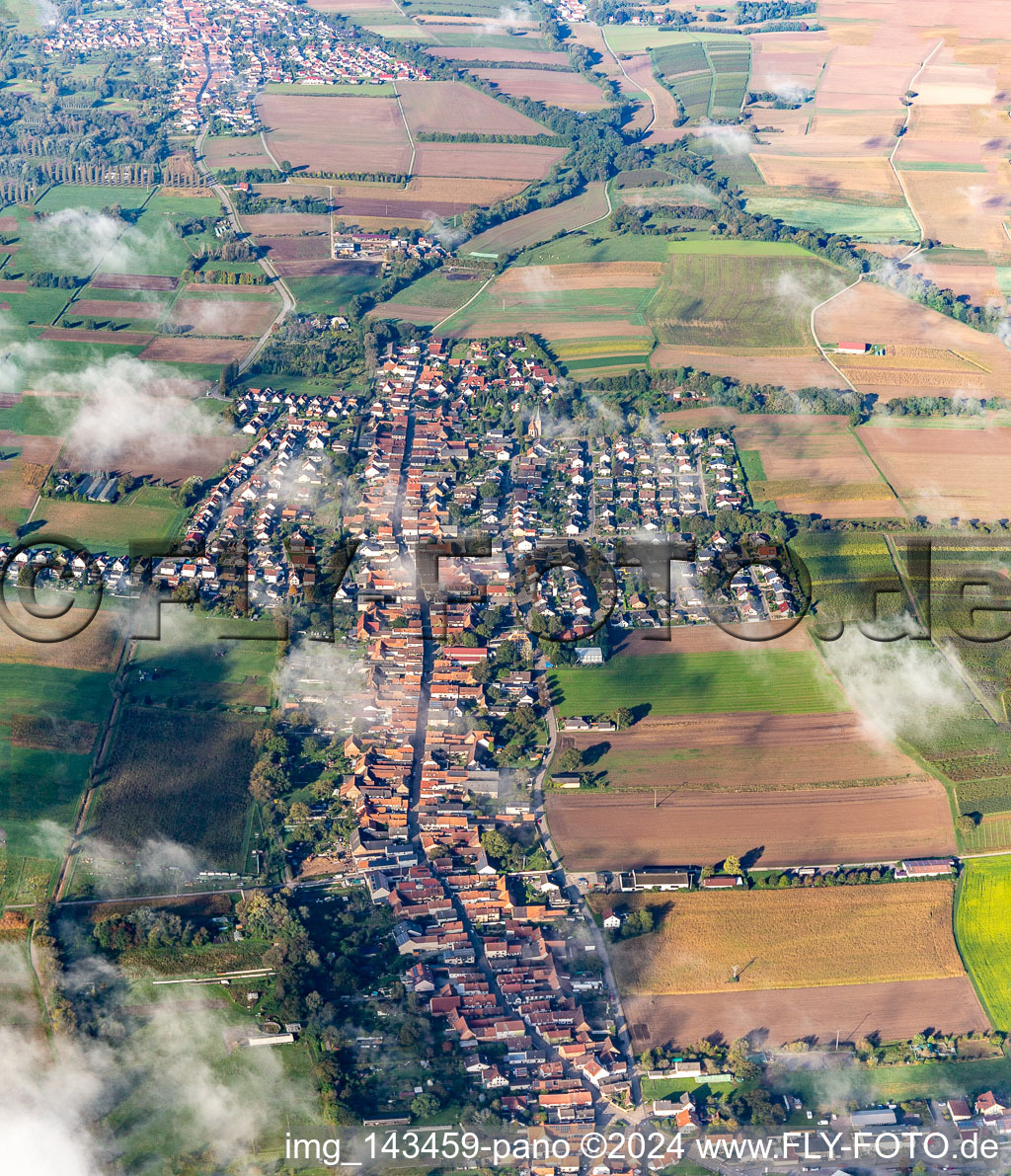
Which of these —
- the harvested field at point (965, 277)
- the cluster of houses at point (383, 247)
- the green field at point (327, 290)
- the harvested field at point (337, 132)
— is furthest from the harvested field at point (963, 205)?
the green field at point (327, 290)

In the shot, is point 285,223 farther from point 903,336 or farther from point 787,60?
point 787,60

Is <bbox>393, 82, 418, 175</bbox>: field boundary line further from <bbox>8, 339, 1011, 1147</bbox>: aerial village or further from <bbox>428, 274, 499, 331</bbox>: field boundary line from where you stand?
<bbox>8, 339, 1011, 1147</bbox>: aerial village

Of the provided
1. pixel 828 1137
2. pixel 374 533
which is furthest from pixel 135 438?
pixel 828 1137

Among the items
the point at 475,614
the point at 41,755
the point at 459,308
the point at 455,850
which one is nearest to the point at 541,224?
the point at 459,308

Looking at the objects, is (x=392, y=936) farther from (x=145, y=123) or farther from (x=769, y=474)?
(x=145, y=123)

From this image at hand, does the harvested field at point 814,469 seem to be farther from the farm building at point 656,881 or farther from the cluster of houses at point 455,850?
the farm building at point 656,881
